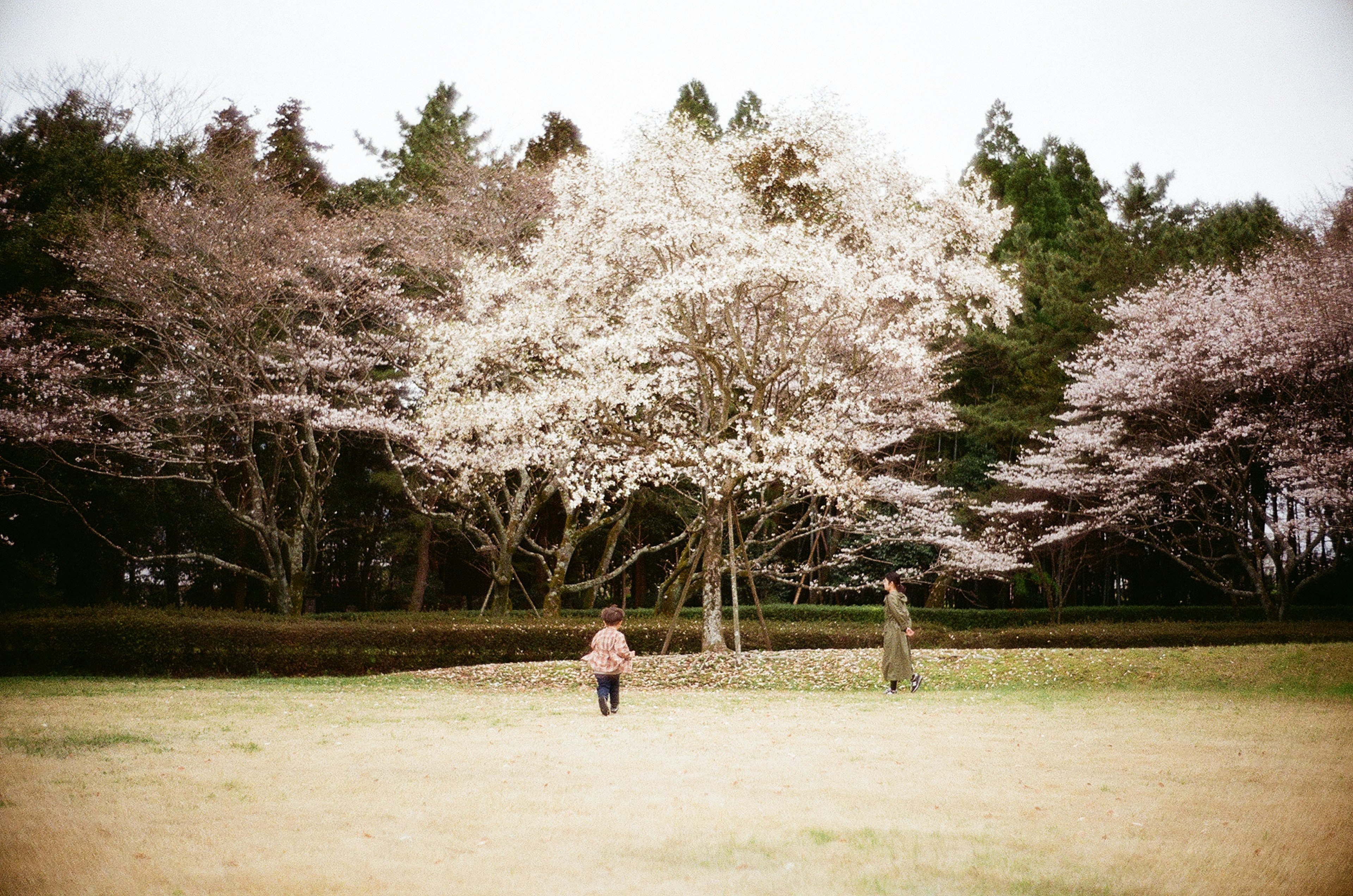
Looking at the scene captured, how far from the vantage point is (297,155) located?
87.3ft

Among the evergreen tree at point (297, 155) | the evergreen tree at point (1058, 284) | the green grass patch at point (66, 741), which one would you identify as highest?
the evergreen tree at point (297, 155)

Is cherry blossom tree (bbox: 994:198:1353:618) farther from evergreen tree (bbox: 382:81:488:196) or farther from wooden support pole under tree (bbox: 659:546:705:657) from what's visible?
evergreen tree (bbox: 382:81:488:196)

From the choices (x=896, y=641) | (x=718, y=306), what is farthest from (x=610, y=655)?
(x=718, y=306)

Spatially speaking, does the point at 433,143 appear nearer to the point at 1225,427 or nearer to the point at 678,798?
the point at 1225,427

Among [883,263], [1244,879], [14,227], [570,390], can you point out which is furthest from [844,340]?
[14,227]

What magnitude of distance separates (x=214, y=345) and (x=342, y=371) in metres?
2.57

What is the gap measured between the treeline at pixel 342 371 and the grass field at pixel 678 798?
5900 millimetres

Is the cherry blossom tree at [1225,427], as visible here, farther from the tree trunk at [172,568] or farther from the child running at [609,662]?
the tree trunk at [172,568]

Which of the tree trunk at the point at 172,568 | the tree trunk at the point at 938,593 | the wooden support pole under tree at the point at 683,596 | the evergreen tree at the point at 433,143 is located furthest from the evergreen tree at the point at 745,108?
the tree trunk at the point at 172,568

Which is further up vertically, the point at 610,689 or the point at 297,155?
the point at 297,155

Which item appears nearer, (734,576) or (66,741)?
(66,741)

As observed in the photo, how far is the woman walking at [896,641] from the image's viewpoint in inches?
417

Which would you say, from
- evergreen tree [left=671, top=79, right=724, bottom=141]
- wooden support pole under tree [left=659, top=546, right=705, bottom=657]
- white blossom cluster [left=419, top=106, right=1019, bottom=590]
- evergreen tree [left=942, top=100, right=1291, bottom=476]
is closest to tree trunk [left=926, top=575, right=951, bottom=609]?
evergreen tree [left=942, top=100, right=1291, bottom=476]

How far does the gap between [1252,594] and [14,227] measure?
26.8 m
